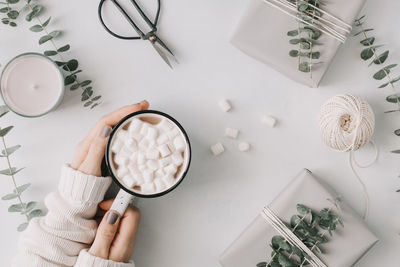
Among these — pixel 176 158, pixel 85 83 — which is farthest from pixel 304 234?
pixel 85 83

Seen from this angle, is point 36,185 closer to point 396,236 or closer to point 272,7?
point 272,7

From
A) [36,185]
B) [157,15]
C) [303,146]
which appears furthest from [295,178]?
[36,185]

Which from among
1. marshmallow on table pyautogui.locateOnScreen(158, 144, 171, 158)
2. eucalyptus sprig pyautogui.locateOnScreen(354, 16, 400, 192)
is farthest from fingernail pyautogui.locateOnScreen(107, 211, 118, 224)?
eucalyptus sprig pyautogui.locateOnScreen(354, 16, 400, 192)

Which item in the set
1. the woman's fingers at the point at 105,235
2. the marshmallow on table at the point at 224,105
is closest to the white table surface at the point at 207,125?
the marshmallow on table at the point at 224,105

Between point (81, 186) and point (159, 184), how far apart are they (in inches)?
7.7

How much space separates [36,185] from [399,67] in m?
1.02

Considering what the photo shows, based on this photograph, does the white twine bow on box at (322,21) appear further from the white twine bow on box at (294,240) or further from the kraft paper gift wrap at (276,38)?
the white twine bow on box at (294,240)

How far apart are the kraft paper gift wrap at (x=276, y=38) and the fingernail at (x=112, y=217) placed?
0.52 m

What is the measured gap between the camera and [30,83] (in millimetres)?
1047

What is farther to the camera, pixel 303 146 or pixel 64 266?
pixel 303 146

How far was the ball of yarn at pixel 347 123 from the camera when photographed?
39.0 inches

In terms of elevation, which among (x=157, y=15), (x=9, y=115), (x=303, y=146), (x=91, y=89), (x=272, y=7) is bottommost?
(x=9, y=115)

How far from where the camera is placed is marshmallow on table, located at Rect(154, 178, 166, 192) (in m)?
0.96

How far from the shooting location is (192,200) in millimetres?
1119
